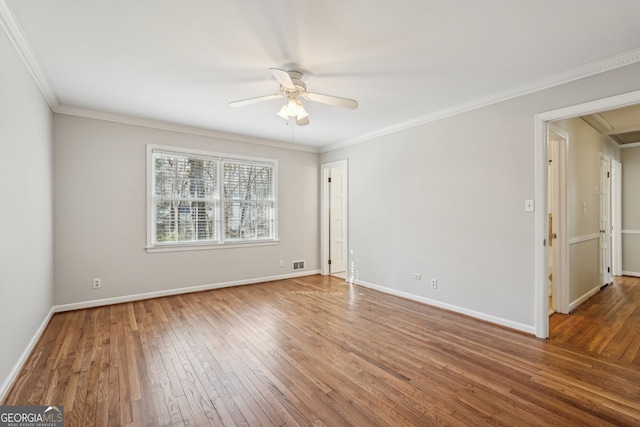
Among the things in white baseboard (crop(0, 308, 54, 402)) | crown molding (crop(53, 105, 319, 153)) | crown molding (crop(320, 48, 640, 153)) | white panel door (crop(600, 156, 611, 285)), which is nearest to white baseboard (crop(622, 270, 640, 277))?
white panel door (crop(600, 156, 611, 285))

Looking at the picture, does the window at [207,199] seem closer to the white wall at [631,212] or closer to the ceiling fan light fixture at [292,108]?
the ceiling fan light fixture at [292,108]

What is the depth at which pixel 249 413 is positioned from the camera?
5.91ft

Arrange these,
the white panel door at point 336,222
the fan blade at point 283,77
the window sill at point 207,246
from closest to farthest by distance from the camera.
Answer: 1. the fan blade at point 283,77
2. the window sill at point 207,246
3. the white panel door at point 336,222

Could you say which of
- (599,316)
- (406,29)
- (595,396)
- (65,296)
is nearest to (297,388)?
(595,396)

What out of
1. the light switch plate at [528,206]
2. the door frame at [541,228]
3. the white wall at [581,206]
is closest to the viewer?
the door frame at [541,228]

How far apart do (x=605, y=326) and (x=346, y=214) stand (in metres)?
3.60

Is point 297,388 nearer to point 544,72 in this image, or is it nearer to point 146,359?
point 146,359

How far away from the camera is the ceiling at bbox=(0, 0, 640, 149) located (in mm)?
1911

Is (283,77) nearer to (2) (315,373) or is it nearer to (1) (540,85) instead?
(2) (315,373)

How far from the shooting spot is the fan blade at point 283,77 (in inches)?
86.7

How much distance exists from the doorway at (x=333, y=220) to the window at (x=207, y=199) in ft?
3.50

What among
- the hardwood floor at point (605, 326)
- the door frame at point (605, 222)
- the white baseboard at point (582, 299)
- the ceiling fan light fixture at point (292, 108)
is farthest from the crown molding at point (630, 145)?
the ceiling fan light fixture at point (292, 108)

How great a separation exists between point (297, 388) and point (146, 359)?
138 cm

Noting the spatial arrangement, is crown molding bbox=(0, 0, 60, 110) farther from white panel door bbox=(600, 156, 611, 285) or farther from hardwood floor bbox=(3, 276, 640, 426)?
white panel door bbox=(600, 156, 611, 285)
